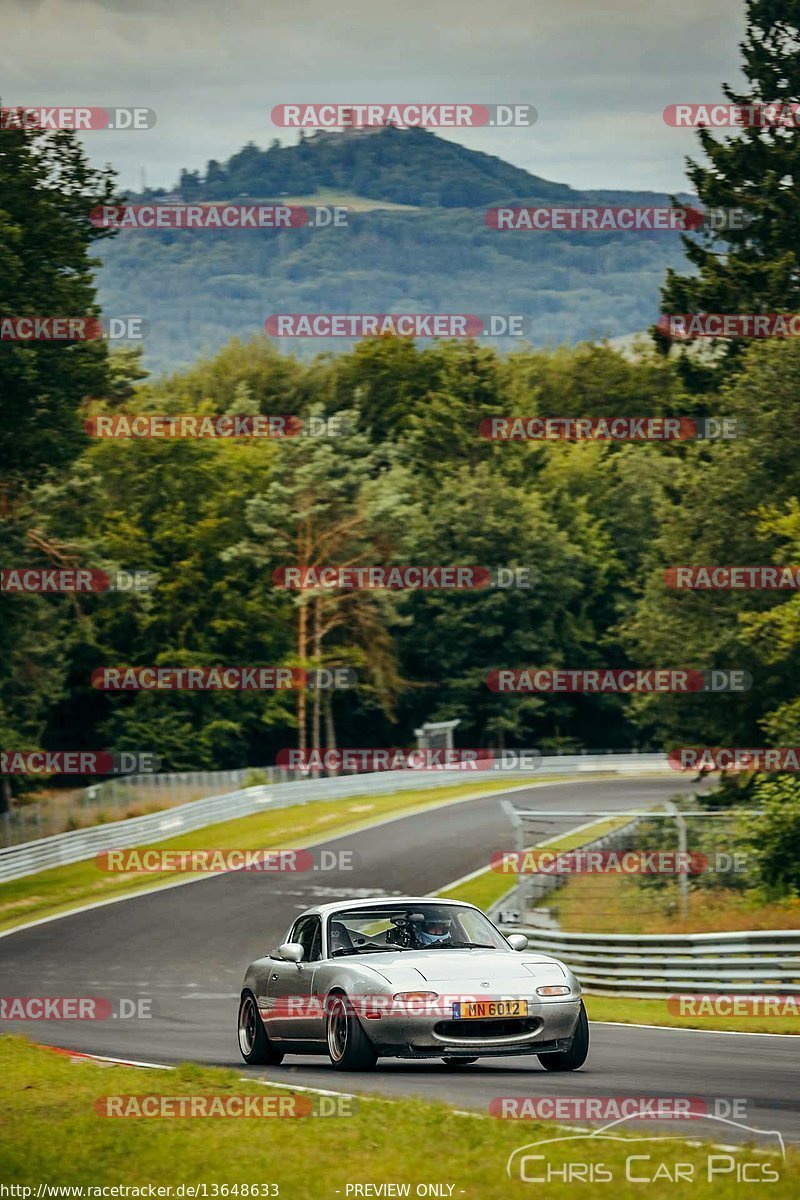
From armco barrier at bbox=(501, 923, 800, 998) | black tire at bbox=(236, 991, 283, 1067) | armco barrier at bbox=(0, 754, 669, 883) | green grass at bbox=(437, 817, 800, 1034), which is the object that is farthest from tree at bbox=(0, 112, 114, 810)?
black tire at bbox=(236, 991, 283, 1067)

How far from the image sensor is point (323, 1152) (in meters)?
9.26

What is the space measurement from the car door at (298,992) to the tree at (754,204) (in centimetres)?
3936

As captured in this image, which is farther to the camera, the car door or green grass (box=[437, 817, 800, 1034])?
green grass (box=[437, 817, 800, 1034])

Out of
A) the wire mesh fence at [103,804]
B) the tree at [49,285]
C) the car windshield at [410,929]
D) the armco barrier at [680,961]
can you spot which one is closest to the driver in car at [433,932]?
the car windshield at [410,929]

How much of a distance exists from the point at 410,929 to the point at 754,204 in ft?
144

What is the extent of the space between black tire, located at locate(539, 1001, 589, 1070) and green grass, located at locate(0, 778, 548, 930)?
88.5 ft

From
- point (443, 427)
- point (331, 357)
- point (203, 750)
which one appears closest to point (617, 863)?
point (203, 750)

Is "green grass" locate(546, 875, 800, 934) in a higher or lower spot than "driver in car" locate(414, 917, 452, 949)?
lower

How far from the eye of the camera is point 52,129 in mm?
41594

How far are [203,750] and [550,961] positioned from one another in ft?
208

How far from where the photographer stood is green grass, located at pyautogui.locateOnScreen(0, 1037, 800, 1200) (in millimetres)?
8359

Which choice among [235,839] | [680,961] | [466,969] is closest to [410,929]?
[466,969]

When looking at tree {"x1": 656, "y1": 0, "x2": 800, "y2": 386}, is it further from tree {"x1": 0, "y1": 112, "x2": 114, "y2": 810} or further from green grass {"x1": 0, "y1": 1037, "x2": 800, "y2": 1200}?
green grass {"x1": 0, "y1": 1037, "x2": 800, "y2": 1200}

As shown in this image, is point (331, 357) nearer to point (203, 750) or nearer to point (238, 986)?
point (203, 750)
